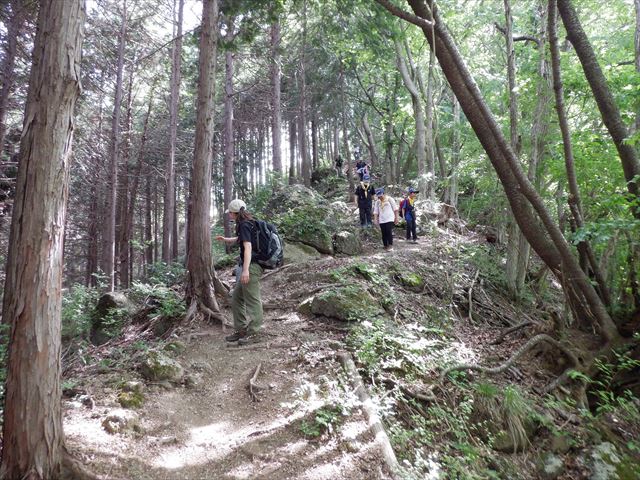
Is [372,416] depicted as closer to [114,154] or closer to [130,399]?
[130,399]

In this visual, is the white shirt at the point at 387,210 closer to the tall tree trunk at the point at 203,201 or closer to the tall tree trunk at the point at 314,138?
the tall tree trunk at the point at 203,201

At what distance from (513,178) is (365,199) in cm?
656


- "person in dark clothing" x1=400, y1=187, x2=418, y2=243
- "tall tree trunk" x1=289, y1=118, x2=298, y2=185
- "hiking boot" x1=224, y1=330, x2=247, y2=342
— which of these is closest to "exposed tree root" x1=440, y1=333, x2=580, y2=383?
"hiking boot" x1=224, y1=330, x2=247, y2=342

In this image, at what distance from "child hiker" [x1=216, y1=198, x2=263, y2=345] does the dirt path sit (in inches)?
14.7

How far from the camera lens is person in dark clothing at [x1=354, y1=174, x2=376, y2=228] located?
39.7 ft


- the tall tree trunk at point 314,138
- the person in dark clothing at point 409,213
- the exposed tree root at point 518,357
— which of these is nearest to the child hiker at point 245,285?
the exposed tree root at point 518,357

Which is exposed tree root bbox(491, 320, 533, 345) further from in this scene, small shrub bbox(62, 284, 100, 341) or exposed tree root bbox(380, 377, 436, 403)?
small shrub bbox(62, 284, 100, 341)

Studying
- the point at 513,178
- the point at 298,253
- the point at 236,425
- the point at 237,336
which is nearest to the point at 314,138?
the point at 298,253

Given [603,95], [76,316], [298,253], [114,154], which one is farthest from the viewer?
[114,154]

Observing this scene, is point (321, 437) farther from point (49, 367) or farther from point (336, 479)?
point (49, 367)

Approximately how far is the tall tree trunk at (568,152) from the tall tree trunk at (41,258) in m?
6.19

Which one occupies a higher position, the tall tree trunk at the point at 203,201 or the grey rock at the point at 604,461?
the tall tree trunk at the point at 203,201

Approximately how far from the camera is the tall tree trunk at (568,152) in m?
5.64

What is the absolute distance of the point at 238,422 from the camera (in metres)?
A: 4.08
